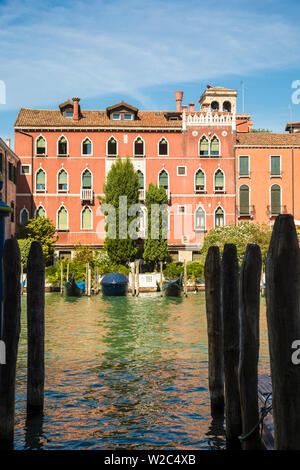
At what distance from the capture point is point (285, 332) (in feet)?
13.8

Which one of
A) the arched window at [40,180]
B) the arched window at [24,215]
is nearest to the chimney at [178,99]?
the arched window at [40,180]

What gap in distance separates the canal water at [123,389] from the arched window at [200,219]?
21.8m

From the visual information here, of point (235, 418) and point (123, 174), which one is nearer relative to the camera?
point (235, 418)

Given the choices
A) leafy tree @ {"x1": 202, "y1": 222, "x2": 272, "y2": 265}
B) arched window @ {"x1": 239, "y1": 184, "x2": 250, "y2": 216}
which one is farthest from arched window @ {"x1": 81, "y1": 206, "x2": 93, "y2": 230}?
arched window @ {"x1": 239, "y1": 184, "x2": 250, "y2": 216}

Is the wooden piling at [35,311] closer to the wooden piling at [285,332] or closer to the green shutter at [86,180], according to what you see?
the wooden piling at [285,332]

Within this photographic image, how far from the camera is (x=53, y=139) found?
4009 centimetres

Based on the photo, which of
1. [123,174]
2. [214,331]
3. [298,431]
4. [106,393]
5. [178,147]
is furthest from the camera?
[178,147]

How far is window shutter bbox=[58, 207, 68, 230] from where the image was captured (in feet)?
130

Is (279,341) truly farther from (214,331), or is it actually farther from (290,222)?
(214,331)

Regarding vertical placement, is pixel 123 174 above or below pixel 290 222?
above

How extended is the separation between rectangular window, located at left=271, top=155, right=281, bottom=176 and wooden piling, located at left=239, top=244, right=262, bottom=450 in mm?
36603

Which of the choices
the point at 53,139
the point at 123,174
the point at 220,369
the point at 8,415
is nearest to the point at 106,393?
Answer: the point at 220,369

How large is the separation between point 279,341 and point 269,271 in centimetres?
50

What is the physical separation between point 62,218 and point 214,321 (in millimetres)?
33161
